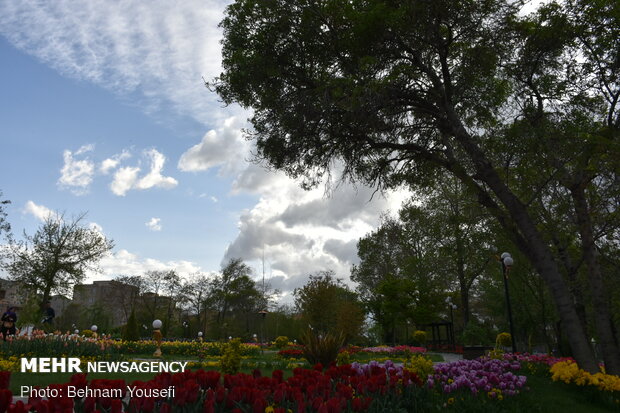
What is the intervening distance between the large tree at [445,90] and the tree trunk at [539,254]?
0.03 m

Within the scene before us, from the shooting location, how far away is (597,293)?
9.42 meters

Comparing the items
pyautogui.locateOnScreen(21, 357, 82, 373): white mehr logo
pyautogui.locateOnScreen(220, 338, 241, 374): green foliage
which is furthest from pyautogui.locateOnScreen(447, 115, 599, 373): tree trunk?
pyautogui.locateOnScreen(21, 357, 82, 373): white mehr logo

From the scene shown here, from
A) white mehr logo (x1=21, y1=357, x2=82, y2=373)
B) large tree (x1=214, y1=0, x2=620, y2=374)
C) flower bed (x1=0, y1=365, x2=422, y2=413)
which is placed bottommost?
white mehr logo (x1=21, y1=357, x2=82, y2=373)

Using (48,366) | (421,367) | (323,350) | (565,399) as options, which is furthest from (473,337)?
(48,366)

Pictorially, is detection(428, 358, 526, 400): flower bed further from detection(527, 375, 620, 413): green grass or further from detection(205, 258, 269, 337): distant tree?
detection(205, 258, 269, 337): distant tree

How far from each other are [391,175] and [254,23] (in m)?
5.51

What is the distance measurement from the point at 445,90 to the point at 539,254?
4.29 m

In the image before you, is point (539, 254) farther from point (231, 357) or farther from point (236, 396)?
point (236, 396)

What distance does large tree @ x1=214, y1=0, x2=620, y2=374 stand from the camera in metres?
8.72

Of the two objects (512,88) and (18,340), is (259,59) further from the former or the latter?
(18,340)

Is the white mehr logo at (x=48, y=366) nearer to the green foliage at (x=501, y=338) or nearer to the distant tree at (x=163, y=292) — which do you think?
the green foliage at (x=501, y=338)

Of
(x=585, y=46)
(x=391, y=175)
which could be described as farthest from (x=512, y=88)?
(x=391, y=175)

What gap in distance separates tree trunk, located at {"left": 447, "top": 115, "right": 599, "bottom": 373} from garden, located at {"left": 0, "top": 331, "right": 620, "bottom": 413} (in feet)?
1.37

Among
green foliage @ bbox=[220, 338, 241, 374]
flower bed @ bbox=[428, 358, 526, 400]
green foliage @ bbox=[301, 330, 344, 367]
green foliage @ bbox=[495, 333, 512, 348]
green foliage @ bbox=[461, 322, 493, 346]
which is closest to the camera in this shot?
flower bed @ bbox=[428, 358, 526, 400]
